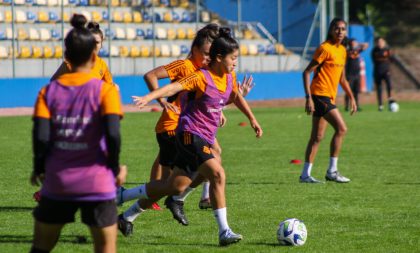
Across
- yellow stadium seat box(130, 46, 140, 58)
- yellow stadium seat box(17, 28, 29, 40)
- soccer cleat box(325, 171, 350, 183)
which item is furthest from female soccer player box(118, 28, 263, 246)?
yellow stadium seat box(130, 46, 140, 58)

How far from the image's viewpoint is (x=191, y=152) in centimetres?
813

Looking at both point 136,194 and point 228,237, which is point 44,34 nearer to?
point 136,194

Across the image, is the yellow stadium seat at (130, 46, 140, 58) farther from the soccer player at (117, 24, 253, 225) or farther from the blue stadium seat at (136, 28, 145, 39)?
the soccer player at (117, 24, 253, 225)

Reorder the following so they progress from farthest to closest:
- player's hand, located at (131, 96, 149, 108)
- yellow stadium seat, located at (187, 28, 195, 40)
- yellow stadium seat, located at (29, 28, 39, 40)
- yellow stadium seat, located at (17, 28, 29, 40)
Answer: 1. yellow stadium seat, located at (187, 28, 195, 40)
2. yellow stadium seat, located at (29, 28, 39, 40)
3. yellow stadium seat, located at (17, 28, 29, 40)
4. player's hand, located at (131, 96, 149, 108)

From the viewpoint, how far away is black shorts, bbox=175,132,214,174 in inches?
319

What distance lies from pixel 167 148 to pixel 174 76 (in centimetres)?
68

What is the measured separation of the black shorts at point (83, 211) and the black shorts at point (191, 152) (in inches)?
98.1

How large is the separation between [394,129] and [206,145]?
14.5m

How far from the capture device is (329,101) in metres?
12.8

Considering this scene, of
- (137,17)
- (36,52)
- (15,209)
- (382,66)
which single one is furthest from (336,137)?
(137,17)

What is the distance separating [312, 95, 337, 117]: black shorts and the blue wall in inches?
614

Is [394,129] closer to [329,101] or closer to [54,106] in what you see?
[329,101]

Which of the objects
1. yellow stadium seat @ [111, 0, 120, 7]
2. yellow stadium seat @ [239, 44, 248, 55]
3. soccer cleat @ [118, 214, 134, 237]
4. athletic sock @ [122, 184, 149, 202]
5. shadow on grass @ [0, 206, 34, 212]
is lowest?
shadow on grass @ [0, 206, 34, 212]

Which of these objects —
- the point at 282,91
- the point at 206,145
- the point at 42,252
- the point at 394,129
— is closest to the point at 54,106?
the point at 42,252
